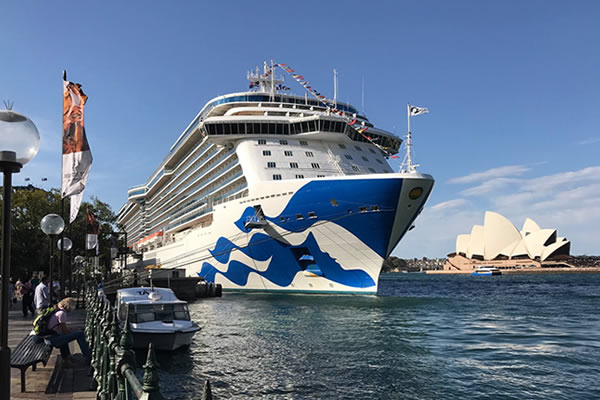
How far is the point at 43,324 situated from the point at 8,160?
18.4 feet

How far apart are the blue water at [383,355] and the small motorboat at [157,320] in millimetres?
585

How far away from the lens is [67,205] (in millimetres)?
47531

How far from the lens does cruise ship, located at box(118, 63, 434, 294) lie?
27422 millimetres

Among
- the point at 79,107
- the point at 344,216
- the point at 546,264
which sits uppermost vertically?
the point at 79,107

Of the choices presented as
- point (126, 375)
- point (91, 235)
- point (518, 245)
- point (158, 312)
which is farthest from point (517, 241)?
point (126, 375)

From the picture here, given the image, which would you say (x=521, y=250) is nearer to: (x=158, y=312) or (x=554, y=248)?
(x=554, y=248)

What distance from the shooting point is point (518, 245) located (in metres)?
117

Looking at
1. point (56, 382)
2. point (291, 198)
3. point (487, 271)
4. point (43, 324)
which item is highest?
point (291, 198)

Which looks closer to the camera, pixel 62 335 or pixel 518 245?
pixel 62 335

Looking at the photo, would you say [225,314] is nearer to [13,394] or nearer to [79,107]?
[79,107]

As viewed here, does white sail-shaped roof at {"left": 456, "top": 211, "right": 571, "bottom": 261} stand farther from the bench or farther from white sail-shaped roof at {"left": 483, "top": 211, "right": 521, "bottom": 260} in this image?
the bench

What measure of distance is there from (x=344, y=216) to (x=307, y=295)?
5.94 metres

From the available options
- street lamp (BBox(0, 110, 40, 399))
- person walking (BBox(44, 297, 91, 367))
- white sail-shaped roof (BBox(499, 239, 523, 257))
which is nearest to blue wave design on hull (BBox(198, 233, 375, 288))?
person walking (BBox(44, 297, 91, 367))

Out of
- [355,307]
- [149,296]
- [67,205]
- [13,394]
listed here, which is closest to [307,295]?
[355,307]
